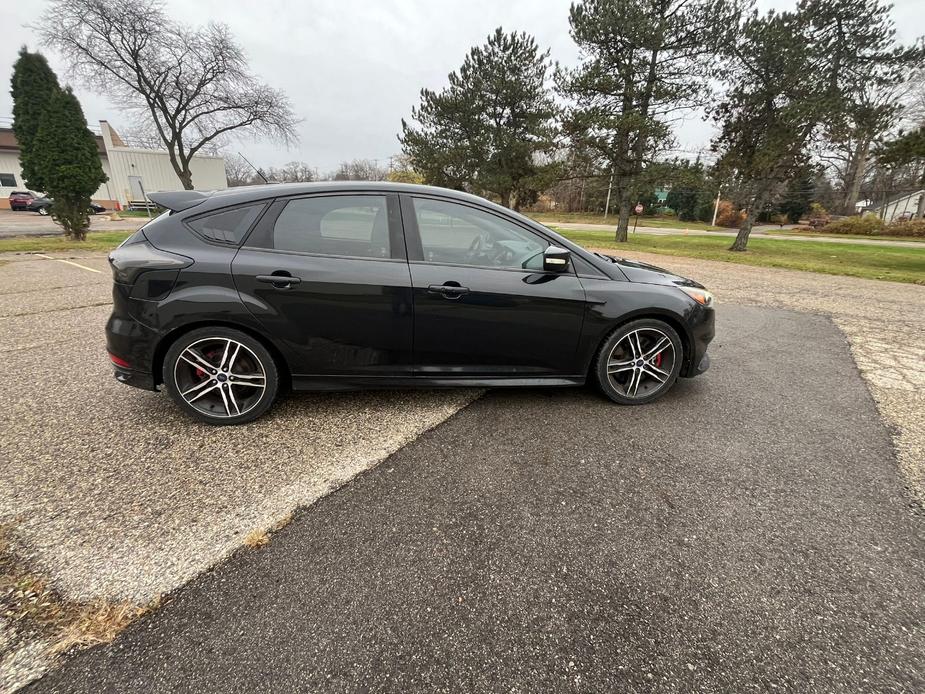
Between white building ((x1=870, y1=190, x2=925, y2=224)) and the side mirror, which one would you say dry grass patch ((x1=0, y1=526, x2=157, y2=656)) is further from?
white building ((x1=870, y1=190, x2=925, y2=224))

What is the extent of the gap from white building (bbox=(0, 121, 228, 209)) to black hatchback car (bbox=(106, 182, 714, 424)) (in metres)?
38.0

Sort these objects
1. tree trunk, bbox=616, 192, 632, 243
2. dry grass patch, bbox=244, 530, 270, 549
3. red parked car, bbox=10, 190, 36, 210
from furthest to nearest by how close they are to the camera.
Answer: red parked car, bbox=10, 190, 36, 210
tree trunk, bbox=616, 192, 632, 243
dry grass patch, bbox=244, 530, 270, 549

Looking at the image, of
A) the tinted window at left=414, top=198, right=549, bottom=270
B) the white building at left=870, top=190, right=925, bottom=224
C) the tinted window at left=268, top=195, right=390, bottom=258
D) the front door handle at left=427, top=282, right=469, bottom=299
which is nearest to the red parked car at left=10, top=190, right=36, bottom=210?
the tinted window at left=268, top=195, right=390, bottom=258

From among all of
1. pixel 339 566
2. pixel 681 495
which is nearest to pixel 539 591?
pixel 339 566

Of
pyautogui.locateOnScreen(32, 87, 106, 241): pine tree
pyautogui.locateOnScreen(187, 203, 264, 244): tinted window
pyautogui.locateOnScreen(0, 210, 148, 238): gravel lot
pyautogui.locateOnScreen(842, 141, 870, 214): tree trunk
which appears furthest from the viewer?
pyautogui.locateOnScreen(842, 141, 870, 214): tree trunk

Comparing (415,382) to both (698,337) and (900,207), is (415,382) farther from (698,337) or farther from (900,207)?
(900,207)

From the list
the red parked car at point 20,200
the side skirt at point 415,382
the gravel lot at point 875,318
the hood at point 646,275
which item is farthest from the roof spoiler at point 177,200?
the red parked car at point 20,200

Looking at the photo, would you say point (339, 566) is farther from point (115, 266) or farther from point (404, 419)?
point (115, 266)

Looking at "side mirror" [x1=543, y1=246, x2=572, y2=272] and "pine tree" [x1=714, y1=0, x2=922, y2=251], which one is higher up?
"pine tree" [x1=714, y1=0, x2=922, y2=251]

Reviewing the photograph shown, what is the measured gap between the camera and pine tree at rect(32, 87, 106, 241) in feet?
42.5

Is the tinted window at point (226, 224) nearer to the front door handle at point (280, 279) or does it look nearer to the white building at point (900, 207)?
the front door handle at point (280, 279)

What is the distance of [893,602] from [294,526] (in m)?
2.50

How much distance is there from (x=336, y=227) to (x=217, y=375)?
125 cm

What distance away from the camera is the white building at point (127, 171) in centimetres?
3475
